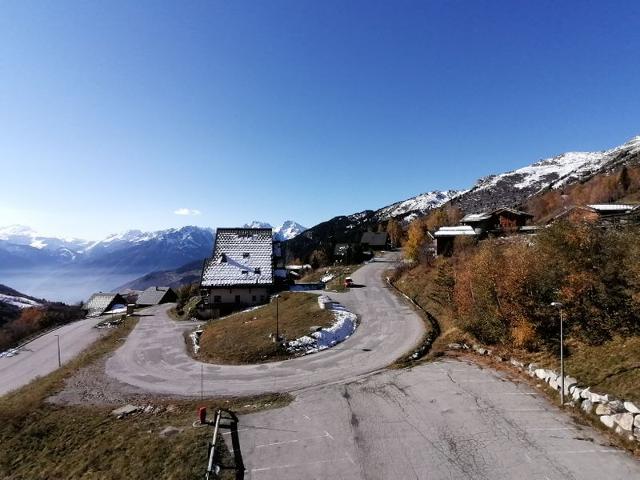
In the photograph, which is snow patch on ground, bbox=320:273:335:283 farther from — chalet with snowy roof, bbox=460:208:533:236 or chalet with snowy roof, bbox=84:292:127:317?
chalet with snowy roof, bbox=84:292:127:317

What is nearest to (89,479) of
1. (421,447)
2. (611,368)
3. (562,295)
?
(421,447)

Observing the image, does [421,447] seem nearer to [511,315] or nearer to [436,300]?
[511,315]

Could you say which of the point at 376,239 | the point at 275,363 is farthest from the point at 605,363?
the point at 376,239

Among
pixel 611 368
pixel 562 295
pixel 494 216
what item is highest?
pixel 494 216

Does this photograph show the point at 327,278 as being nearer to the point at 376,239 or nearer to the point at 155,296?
the point at 376,239

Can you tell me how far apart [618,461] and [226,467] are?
16.5 m

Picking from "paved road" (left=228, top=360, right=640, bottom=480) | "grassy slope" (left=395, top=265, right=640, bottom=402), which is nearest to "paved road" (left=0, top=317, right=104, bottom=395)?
"paved road" (left=228, top=360, right=640, bottom=480)

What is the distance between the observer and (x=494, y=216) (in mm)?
68312

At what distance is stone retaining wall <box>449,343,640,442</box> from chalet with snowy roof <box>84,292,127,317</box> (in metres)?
114

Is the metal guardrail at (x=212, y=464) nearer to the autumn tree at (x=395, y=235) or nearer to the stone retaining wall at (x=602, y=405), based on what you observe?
the stone retaining wall at (x=602, y=405)

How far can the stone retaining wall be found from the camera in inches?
655

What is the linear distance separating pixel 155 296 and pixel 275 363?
8326 centimetres

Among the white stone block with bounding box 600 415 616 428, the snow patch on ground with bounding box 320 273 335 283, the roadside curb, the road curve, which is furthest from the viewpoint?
the snow patch on ground with bounding box 320 273 335 283

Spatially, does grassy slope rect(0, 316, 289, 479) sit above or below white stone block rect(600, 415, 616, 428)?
below
